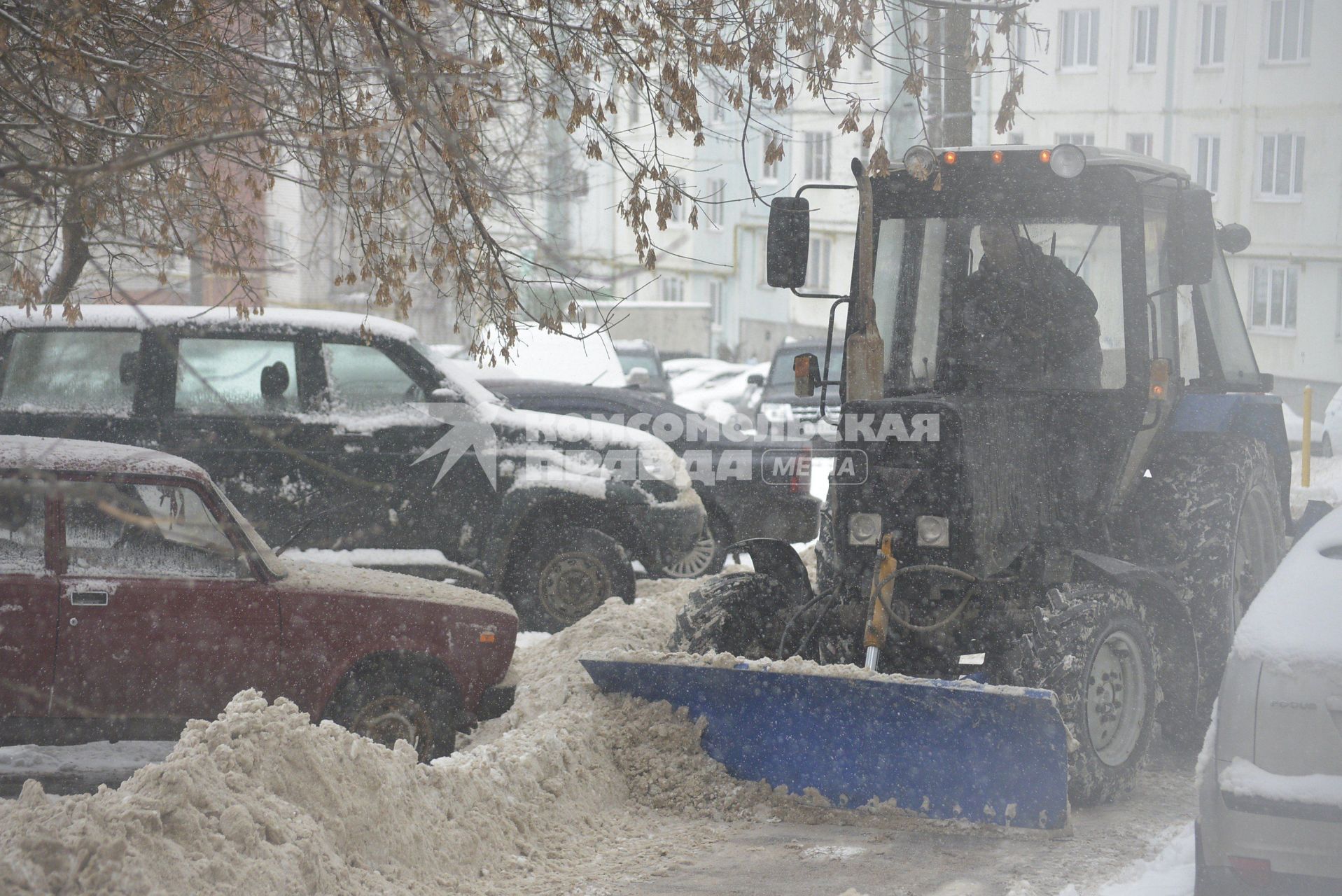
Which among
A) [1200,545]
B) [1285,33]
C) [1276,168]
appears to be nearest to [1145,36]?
[1285,33]

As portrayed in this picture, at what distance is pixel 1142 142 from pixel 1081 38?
2981mm

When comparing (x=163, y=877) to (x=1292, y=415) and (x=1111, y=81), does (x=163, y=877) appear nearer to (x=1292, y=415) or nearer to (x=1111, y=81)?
(x=1292, y=415)

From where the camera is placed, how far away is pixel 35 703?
221 inches

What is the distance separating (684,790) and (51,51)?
3.48m

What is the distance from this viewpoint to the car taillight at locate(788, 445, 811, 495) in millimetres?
10375

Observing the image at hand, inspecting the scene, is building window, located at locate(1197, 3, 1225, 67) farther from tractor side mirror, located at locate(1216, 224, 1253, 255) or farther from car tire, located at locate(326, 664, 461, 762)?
car tire, located at locate(326, 664, 461, 762)

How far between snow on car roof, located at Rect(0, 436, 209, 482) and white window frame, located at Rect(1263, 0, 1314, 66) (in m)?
30.2

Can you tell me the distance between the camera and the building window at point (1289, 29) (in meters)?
30.0

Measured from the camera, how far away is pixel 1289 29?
99.8ft

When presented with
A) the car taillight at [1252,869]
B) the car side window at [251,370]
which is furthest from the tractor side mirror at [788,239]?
the car side window at [251,370]

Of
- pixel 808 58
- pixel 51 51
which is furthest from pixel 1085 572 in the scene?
pixel 51 51

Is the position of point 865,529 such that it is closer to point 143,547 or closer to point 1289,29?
point 143,547

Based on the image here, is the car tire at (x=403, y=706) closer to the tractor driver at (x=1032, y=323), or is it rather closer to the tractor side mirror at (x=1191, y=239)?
the tractor driver at (x=1032, y=323)

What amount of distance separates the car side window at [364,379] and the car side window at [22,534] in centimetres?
297
